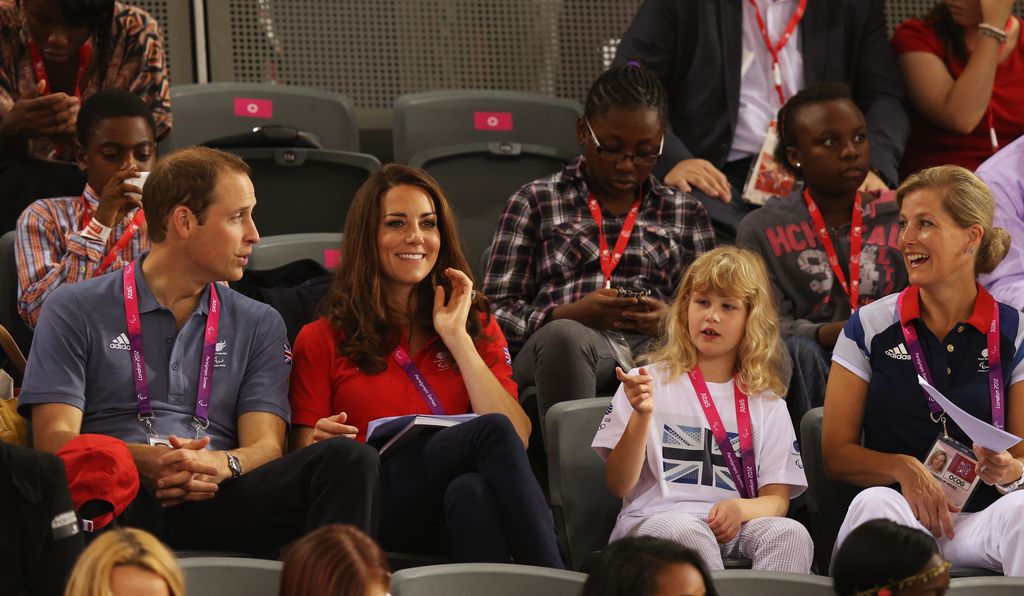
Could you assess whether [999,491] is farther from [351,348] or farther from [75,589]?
[75,589]

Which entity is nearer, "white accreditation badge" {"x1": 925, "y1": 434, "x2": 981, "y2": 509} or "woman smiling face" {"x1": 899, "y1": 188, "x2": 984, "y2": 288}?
"white accreditation badge" {"x1": 925, "y1": 434, "x2": 981, "y2": 509}

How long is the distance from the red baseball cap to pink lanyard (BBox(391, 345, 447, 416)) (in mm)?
746

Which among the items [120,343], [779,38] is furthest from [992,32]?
[120,343]

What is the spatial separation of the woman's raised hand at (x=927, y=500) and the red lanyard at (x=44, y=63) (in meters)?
2.81

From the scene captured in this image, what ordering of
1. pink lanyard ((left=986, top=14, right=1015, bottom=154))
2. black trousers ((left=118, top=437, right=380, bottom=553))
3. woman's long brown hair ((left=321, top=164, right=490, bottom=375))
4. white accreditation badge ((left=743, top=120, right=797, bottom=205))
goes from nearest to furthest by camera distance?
black trousers ((left=118, top=437, right=380, bottom=553)), woman's long brown hair ((left=321, top=164, right=490, bottom=375)), white accreditation badge ((left=743, top=120, right=797, bottom=205)), pink lanyard ((left=986, top=14, right=1015, bottom=154))

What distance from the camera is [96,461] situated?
7.74 feet

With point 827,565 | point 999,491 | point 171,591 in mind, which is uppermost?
point 171,591

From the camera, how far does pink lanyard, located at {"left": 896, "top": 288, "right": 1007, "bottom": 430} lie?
2885mm

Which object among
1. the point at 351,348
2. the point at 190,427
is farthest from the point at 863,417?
the point at 190,427

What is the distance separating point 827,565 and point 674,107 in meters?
2.24

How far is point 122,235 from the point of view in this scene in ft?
11.2

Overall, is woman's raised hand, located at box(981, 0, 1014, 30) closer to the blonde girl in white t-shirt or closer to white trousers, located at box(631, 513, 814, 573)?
the blonde girl in white t-shirt

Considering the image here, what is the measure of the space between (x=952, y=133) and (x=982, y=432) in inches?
90.9

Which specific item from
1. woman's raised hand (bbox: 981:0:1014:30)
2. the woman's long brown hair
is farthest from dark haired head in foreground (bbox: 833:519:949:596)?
woman's raised hand (bbox: 981:0:1014:30)
